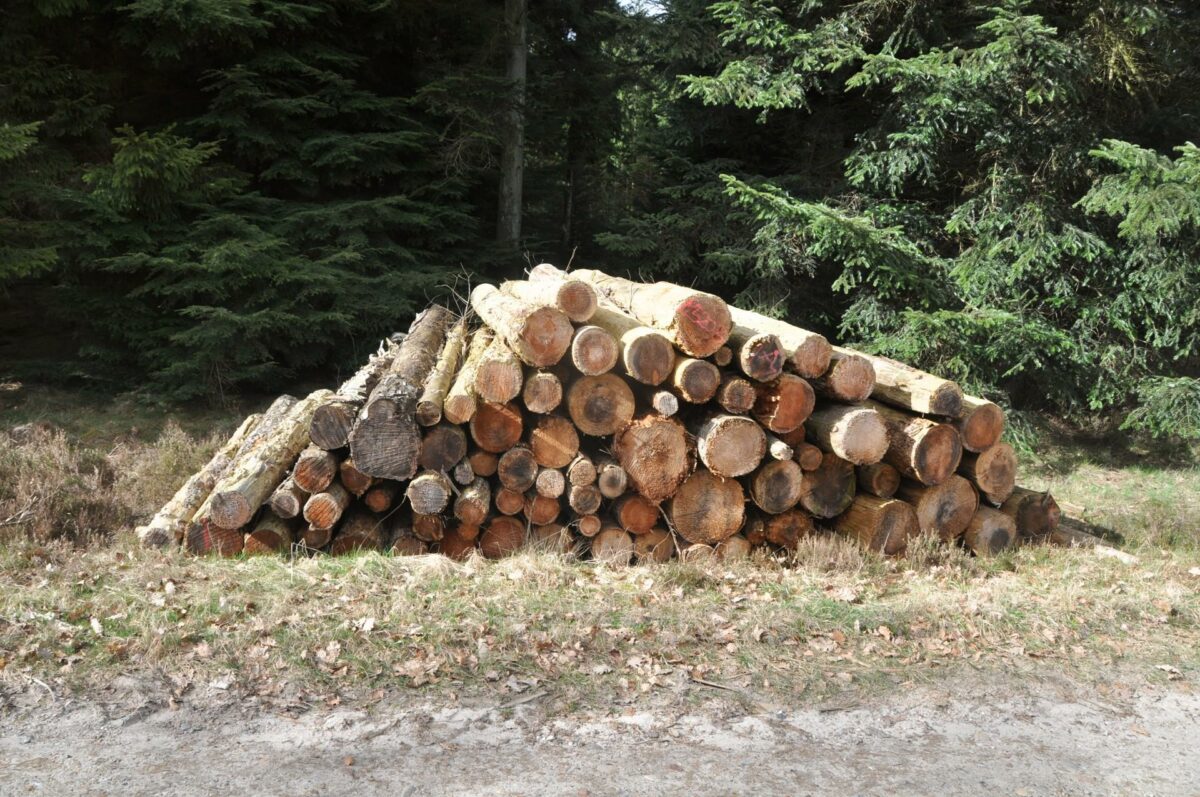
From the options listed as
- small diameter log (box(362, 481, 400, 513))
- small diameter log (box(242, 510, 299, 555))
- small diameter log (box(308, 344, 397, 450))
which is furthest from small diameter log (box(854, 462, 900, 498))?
small diameter log (box(242, 510, 299, 555))

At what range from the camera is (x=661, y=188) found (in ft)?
41.8

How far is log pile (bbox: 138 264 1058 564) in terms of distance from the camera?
6098 mm

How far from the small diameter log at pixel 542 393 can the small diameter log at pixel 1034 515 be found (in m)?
3.85

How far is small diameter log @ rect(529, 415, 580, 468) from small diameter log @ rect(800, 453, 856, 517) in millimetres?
1779

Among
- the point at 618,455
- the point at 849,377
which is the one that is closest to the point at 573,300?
the point at 618,455

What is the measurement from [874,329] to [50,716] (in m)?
9.58

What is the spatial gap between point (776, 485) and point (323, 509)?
322 cm

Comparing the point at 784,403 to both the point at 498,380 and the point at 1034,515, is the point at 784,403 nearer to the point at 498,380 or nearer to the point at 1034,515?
the point at 498,380

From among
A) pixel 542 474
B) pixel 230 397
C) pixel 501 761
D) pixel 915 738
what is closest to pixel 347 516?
pixel 542 474

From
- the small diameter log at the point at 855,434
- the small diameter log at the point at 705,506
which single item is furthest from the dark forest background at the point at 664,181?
the small diameter log at the point at 705,506

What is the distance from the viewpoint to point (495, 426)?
243 inches

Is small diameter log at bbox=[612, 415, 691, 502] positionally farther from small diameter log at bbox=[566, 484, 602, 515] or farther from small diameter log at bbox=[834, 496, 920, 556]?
small diameter log at bbox=[834, 496, 920, 556]

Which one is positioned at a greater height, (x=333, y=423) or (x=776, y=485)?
(x=333, y=423)

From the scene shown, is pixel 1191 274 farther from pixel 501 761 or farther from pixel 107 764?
pixel 107 764
